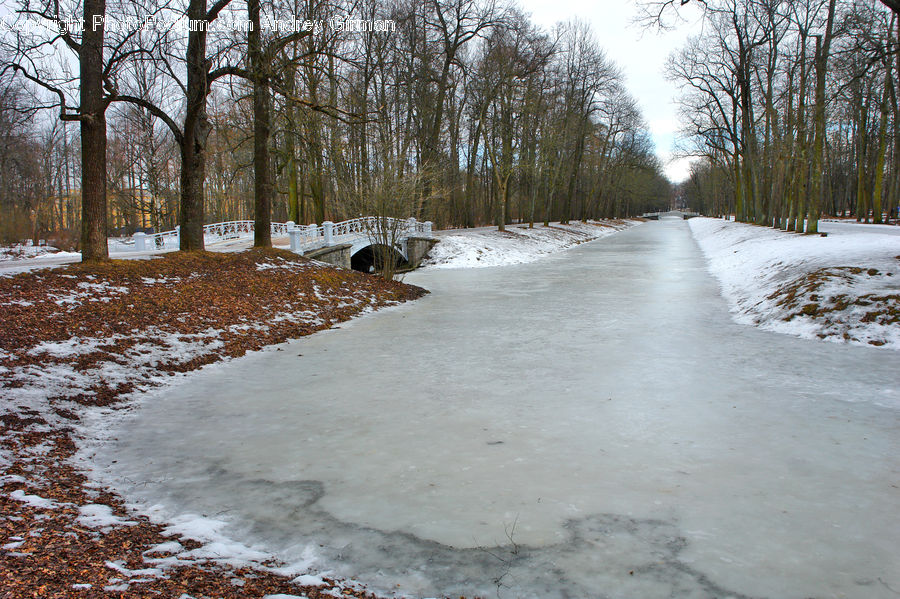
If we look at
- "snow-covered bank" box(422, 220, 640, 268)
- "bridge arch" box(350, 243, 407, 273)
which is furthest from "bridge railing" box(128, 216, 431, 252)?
"snow-covered bank" box(422, 220, 640, 268)

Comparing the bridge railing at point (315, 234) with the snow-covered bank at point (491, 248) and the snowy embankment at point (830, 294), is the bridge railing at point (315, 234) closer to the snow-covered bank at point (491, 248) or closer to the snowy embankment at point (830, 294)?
the snow-covered bank at point (491, 248)

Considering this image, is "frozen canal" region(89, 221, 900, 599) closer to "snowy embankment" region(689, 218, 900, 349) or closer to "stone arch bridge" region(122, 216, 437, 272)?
"snowy embankment" region(689, 218, 900, 349)

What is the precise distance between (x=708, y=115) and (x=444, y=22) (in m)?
21.0

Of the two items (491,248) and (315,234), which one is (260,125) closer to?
(315,234)

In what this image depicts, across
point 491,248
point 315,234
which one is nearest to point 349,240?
point 315,234

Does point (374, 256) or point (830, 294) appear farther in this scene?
point (374, 256)

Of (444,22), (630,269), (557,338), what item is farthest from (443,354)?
(444,22)

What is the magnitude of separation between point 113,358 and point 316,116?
1207 cm

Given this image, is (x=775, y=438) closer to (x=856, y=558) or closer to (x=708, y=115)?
(x=856, y=558)

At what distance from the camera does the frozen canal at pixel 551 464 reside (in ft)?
11.0

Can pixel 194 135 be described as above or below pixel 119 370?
above

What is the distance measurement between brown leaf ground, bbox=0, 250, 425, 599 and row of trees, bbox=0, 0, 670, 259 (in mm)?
2324

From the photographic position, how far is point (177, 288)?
11.6 metres

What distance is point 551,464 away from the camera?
188 inches
